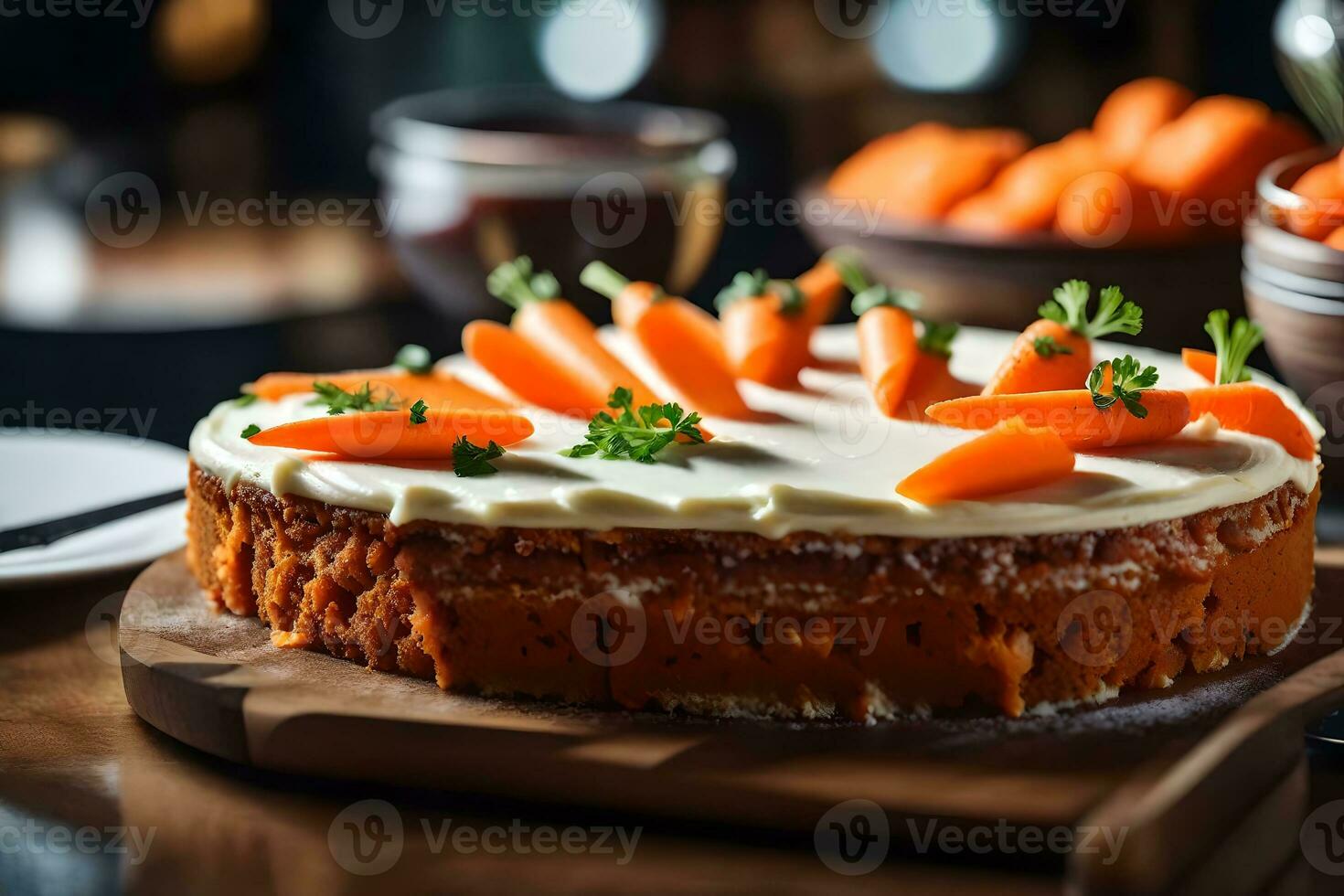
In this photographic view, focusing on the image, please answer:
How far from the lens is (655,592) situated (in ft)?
7.71

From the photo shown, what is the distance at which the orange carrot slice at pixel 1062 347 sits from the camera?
2705 millimetres

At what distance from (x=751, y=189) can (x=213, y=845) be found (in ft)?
12.5

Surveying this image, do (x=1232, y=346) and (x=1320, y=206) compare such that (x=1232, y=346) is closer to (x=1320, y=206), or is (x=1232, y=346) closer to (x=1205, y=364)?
(x=1205, y=364)

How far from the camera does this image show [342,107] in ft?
19.1

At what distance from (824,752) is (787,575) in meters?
0.25

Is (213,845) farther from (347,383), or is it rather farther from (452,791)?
(347,383)

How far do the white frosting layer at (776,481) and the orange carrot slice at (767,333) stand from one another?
204 mm

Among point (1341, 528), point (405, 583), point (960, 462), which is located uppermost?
point (960, 462)

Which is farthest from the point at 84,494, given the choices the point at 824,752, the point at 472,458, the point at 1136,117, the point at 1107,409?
the point at 1136,117

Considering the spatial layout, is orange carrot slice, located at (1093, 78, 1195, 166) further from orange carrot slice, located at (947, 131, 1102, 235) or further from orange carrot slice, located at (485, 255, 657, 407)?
orange carrot slice, located at (485, 255, 657, 407)

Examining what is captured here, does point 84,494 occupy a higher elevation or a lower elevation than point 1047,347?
lower

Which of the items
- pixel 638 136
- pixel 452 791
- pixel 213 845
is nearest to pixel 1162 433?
pixel 452 791

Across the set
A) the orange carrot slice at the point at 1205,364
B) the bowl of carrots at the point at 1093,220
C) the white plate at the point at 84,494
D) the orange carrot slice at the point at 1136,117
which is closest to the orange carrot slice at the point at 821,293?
the bowl of carrots at the point at 1093,220

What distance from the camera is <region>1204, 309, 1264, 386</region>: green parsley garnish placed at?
9.00 ft
